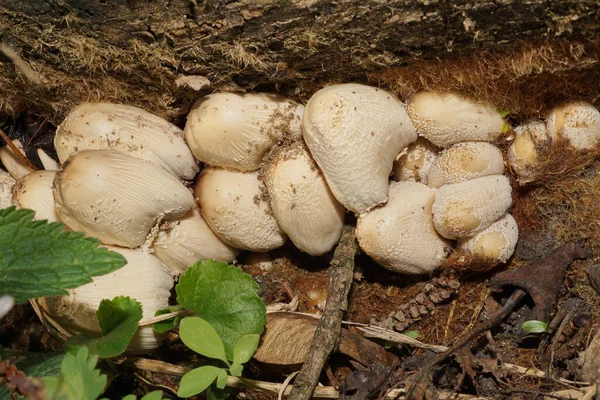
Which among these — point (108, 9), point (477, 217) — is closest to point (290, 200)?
point (477, 217)

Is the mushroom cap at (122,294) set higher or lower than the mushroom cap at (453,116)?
lower

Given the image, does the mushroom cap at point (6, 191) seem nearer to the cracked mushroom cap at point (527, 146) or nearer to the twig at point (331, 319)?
the twig at point (331, 319)

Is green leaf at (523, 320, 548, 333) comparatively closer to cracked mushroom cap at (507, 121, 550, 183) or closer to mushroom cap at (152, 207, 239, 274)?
cracked mushroom cap at (507, 121, 550, 183)

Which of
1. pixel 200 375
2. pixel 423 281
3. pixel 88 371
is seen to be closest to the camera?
pixel 88 371

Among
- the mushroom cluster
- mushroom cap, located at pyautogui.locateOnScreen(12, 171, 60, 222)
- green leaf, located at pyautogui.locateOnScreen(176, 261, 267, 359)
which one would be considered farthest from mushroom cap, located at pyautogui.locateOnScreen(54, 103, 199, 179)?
green leaf, located at pyautogui.locateOnScreen(176, 261, 267, 359)

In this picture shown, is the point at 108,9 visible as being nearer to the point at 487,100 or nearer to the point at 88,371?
the point at 88,371

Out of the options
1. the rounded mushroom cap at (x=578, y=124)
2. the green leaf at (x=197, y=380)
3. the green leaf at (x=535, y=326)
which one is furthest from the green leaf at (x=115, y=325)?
the rounded mushroom cap at (x=578, y=124)
